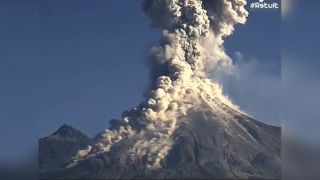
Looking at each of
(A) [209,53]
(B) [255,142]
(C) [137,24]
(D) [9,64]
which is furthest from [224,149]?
(D) [9,64]

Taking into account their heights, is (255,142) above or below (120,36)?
below

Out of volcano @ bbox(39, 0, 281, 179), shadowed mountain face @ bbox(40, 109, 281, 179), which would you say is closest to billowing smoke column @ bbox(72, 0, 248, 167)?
volcano @ bbox(39, 0, 281, 179)

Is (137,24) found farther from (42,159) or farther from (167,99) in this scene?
(42,159)

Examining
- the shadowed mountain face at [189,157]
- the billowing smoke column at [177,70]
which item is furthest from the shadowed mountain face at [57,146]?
the billowing smoke column at [177,70]

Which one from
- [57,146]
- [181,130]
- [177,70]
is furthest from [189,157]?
[57,146]

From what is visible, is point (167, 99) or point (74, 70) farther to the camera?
point (167, 99)

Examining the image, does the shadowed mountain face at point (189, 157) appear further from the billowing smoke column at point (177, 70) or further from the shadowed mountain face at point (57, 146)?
the billowing smoke column at point (177, 70)
